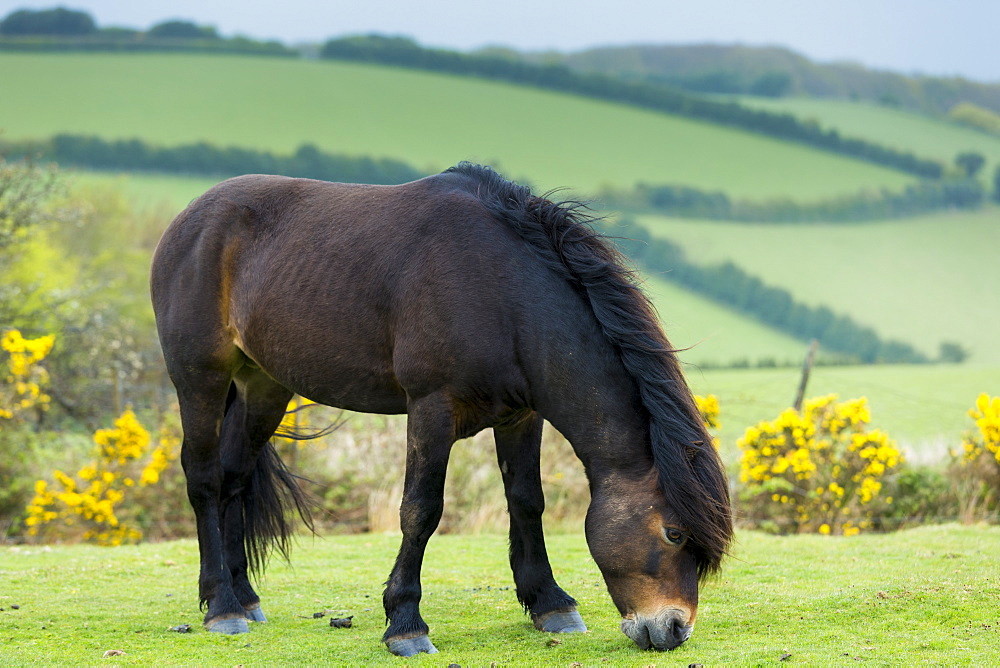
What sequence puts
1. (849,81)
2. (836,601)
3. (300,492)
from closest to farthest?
1. (836,601)
2. (300,492)
3. (849,81)

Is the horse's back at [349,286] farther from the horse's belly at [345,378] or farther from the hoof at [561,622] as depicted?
the hoof at [561,622]

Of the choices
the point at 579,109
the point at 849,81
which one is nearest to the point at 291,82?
the point at 579,109

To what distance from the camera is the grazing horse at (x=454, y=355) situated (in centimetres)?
434

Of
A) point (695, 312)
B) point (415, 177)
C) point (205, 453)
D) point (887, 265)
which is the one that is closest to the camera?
point (205, 453)

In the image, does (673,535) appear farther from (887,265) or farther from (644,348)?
(887,265)

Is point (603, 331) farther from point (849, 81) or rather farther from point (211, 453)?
point (849, 81)

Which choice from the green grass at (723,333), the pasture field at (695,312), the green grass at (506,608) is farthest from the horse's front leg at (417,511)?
the green grass at (723,333)

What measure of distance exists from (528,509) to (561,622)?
2.11 ft

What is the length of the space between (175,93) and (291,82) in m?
6.22

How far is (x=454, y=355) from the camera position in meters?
4.58

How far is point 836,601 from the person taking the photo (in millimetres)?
5129

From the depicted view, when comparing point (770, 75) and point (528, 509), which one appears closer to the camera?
point (528, 509)

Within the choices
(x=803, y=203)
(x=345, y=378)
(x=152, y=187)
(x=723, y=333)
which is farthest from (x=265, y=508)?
(x=803, y=203)

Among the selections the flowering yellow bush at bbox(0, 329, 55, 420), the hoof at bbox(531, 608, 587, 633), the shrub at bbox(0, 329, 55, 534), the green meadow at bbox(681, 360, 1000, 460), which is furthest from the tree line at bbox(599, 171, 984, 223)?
the hoof at bbox(531, 608, 587, 633)
